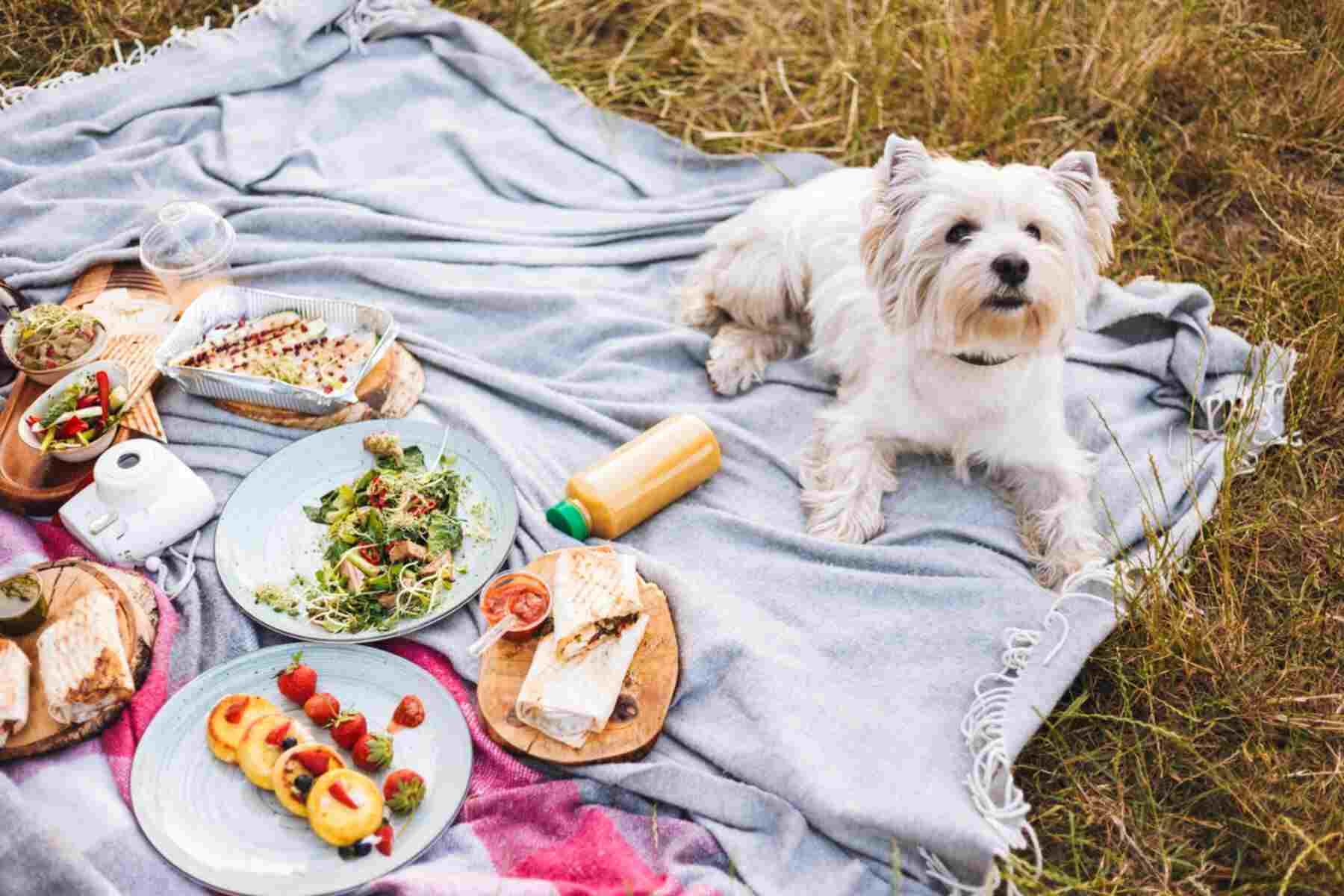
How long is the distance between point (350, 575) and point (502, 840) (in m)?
0.99

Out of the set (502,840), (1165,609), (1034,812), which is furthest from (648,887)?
(1165,609)

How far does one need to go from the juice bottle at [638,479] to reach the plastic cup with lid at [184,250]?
1906 mm

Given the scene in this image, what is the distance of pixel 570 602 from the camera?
10.4ft

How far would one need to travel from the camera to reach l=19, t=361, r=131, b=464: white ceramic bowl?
145 inches

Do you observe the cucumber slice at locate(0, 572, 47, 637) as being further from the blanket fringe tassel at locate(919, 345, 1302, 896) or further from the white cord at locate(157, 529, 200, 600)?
the blanket fringe tassel at locate(919, 345, 1302, 896)

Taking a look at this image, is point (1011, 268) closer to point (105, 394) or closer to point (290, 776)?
point (290, 776)

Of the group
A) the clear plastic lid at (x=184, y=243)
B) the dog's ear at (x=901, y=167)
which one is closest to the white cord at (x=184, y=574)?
the clear plastic lid at (x=184, y=243)

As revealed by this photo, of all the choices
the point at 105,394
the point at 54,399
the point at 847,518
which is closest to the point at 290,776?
the point at 105,394

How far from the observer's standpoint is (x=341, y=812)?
9.12ft

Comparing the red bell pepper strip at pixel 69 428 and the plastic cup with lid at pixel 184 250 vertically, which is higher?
the plastic cup with lid at pixel 184 250

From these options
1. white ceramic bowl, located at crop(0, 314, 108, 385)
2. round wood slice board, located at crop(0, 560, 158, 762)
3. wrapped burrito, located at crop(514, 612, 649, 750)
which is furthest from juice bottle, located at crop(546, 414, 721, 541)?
white ceramic bowl, located at crop(0, 314, 108, 385)

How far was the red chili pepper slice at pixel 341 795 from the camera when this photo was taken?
2.80 m

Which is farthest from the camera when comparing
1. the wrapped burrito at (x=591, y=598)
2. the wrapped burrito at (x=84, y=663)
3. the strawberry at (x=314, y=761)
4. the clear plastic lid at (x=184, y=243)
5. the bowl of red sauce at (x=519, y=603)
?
the clear plastic lid at (x=184, y=243)

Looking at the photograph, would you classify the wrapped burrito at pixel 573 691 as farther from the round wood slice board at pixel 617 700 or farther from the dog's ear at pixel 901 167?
the dog's ear at pixel 901 167
